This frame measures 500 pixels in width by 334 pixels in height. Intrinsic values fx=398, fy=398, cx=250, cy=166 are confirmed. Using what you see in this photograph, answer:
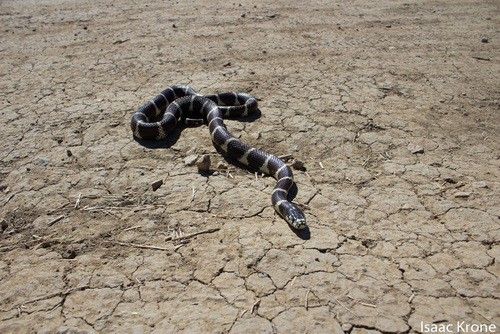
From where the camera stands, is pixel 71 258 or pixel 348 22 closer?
pixel 71 258

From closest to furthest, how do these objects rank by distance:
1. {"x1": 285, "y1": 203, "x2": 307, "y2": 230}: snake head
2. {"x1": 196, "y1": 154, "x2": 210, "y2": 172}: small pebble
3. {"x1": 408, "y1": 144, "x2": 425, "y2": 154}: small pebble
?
{"x1": 285, "y1": 203, "x2": 307, "y2": 230}: snake head
{"x1": 196, "y1": 154, "x2": 210, "y2": 172}: small pebble
{"x1": 408, "y1": 144, "x2": 425, "y2": 154}: small pebble

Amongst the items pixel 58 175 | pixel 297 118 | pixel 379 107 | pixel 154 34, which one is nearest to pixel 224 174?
pixel 297 118

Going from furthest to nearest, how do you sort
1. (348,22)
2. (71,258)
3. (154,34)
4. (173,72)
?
(348,22)
(154,34)
(173,72)
(71,258)

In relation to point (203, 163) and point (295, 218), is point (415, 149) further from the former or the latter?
point (203, 163)

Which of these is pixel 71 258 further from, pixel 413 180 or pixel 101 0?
pixel 101 0

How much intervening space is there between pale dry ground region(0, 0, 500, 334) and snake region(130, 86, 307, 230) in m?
0.16

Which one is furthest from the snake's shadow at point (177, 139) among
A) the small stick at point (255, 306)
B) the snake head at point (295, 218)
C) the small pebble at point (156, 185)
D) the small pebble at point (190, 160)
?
the small stick at point (255, 306)

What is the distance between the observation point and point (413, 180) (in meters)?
4.73

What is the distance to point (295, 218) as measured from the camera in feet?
13.1

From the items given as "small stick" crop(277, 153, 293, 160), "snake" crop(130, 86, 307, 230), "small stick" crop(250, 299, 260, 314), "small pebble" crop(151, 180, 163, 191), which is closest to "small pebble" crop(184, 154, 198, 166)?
"snake" crop(130, 86, 307, 230)

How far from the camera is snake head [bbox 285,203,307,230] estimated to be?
13.1 feet

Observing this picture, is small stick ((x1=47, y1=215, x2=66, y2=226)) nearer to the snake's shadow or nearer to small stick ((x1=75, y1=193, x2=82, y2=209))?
small stick ((x1=75, y1=193, x2=82, y2=209))

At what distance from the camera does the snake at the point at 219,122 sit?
438 cm

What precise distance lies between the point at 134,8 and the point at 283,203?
330 inches
